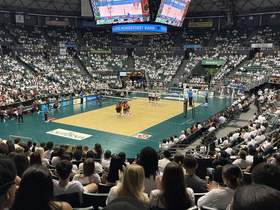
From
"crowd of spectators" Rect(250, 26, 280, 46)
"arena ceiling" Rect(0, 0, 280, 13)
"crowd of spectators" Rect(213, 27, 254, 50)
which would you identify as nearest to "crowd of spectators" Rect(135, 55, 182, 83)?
"crowd of spectators" Rect(213, 27, 254, 50)

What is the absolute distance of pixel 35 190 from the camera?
2133 millimetres

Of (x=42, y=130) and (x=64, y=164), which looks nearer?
(x=64, y=164)

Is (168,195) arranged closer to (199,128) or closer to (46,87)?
(199,128)

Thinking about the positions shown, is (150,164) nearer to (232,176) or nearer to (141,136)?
(232,176)

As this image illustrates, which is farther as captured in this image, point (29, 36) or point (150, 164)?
point (29, 36)

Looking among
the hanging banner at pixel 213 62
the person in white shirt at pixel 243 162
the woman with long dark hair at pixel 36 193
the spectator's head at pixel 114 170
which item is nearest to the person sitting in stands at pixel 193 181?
the spectator's head at pixel 114 170

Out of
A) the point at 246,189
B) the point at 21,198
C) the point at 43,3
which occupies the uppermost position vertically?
the point at 43,3

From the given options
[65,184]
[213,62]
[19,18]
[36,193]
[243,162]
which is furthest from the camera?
[19,18]

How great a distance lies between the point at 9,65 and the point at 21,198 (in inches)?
1367

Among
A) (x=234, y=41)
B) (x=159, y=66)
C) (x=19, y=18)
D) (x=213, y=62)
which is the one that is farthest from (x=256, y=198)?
(x=19, y=18)

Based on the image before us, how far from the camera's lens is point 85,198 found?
396 centimetres

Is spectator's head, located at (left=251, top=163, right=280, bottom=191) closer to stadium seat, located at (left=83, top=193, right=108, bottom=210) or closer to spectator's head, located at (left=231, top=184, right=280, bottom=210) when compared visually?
spectator's head, located at (left=231, top=184, right=280, bottom=210)

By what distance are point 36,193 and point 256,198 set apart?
1741mm

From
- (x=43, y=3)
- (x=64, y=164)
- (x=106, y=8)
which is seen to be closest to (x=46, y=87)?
(x=106, y=8)
